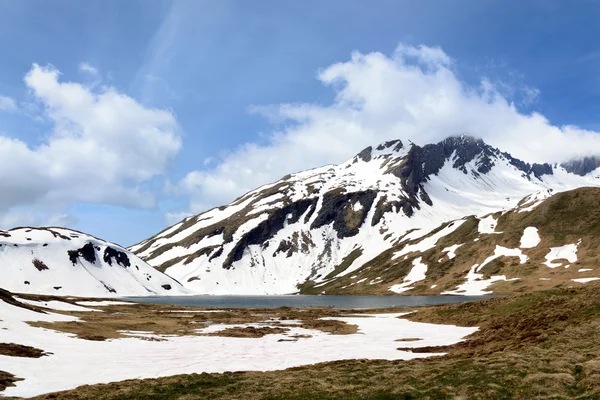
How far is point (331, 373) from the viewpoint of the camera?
1341 inches

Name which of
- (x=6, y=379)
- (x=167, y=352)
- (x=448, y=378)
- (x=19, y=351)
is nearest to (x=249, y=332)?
(x=167, y=352)

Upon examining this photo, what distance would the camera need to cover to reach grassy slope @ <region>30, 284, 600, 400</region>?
77.8ft

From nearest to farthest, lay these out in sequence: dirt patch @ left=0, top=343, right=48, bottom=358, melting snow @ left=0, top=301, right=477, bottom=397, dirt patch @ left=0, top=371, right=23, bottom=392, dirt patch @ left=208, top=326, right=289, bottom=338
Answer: dirt patch @ left=0, top=371, right=23, bottom=392, melting snow @ left=0, top=301, right=477, bottom=397, dirt patch @ left=0, top=343, right=48, bottom=358, dirt patch @ left=208, top=326, right=289, bottom=338

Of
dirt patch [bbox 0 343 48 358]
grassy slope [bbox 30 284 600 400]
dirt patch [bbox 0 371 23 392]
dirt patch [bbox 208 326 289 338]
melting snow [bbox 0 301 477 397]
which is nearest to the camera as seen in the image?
grassy slope [bbox 30 284 600 400]

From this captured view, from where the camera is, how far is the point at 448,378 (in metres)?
27.5

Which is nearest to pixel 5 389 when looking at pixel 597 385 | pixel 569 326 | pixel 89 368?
pixel 89 368

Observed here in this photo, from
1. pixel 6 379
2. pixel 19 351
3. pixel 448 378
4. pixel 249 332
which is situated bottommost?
pixel 249 332

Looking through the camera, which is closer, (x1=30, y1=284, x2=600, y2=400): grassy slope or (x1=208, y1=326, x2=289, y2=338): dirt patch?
(x1=30, y1=284, x2=600, y2=400): grassy slope

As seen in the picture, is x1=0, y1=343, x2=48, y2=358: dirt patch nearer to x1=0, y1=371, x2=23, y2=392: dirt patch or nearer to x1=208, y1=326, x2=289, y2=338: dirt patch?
x1=0, y1=371, x2=23, y2=392: dirt patch

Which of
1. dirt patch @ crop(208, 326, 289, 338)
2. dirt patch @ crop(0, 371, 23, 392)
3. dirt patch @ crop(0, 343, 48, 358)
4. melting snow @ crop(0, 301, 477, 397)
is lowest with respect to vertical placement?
dirt patch @ crop(208, 326, 289, 338)

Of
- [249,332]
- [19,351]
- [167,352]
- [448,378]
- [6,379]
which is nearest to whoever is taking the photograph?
[448,378]

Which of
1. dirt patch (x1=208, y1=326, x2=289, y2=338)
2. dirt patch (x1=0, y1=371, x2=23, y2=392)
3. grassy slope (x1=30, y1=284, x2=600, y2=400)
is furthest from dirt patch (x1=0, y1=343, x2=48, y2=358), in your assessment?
dirt patch (x1=208, y1=326, x2=289, y2=338)

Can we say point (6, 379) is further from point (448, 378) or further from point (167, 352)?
point (448, 378)

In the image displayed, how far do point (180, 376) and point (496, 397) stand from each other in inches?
898
